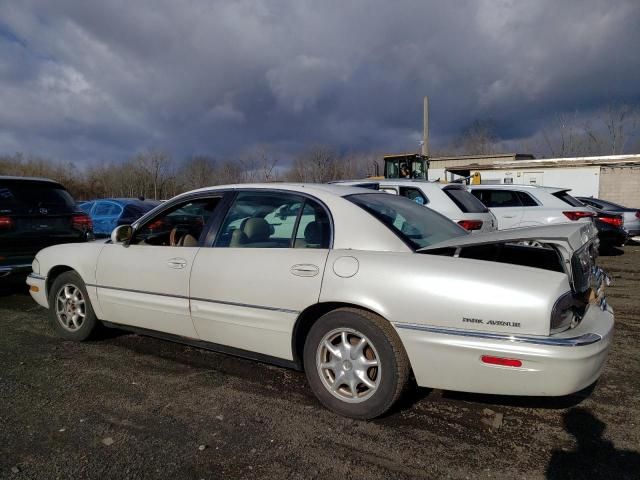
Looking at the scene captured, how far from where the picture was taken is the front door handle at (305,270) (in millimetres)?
3078

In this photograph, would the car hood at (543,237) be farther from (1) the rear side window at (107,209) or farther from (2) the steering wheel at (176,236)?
(1) the rear side window at (107,209)

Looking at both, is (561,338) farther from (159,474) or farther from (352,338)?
(159,474)

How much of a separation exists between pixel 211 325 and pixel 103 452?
114 centimetres

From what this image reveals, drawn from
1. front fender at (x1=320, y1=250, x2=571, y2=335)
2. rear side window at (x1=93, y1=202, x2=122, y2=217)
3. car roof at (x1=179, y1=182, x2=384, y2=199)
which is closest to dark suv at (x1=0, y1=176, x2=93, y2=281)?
car roof at (x1=179, y1=182, x2=384, y2=199)

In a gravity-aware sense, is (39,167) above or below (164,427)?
above

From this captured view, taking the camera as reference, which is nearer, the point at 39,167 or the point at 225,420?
the point at 225,420

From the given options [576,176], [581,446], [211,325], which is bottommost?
[581,446]

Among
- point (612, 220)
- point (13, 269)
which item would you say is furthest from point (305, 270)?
point (612, 220)

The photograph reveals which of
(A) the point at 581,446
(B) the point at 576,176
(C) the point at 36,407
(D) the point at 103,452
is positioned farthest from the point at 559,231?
(B) the point at 576,176

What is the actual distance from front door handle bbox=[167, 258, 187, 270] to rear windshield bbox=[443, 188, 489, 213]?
16.6 feet

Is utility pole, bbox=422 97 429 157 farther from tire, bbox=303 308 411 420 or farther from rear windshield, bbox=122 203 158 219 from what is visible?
tire, bbox=303 308 411 420

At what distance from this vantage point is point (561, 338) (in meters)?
2.52

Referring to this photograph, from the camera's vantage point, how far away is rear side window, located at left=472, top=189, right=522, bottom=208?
33.9ft

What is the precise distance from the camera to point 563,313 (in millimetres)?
2602
